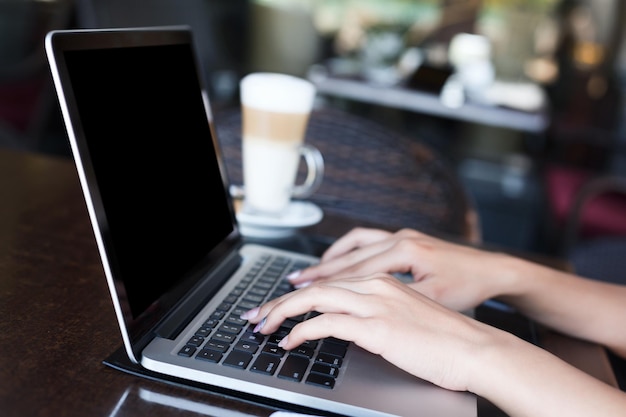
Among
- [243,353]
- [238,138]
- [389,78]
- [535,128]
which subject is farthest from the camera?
[389,78]

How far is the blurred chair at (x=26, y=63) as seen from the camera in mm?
2135

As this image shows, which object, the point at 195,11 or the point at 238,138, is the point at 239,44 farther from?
the point at 238,138

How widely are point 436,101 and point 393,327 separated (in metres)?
1.81

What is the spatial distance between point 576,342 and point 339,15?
365 centimetres

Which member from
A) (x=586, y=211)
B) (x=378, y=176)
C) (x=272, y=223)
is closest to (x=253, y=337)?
(x=272, y=223)

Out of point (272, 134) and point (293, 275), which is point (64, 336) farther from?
point (272, 134)

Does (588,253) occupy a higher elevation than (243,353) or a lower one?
lower

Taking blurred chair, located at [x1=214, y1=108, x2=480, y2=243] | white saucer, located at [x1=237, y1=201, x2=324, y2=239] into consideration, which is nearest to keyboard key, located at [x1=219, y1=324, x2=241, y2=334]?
white saucer, located at [x1=237, y1=201, x2=324, y2=239]

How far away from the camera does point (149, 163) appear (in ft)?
1.84

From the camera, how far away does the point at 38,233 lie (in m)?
0.71

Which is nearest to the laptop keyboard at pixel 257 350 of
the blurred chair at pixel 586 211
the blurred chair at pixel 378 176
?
the blurred chair at pixel 378 176

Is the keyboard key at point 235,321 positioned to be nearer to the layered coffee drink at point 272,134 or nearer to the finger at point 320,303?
the finger at point 320,303

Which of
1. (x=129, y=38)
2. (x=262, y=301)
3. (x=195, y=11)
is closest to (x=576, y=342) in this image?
(x=262, y=301)

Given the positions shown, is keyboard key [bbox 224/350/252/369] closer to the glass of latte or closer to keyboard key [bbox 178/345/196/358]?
keyboard key [bbox 178/345/196/358]
